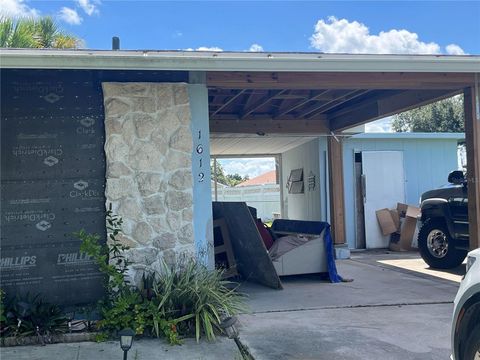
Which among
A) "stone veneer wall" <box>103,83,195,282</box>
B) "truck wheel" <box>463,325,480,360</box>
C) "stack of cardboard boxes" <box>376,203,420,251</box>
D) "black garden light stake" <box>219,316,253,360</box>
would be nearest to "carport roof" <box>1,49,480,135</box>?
"stone veneer wall" <box>103,83,195,282</box>

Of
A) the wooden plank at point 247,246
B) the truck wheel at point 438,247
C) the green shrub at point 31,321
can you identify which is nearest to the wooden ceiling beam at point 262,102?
the wooden plank at point 247,246

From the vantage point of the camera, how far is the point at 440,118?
27.3 m

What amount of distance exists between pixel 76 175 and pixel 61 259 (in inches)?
37.0

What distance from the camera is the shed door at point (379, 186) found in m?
13.3

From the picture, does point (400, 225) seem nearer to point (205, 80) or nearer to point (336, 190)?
point (336, 190)

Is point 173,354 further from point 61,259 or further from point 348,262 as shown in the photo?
point 348,262

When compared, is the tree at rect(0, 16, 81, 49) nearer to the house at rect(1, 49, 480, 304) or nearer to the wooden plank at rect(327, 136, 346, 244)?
the house at rect(1, 49, 480, 304)

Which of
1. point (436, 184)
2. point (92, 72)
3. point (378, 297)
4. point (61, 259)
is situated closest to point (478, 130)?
point (378, 297)

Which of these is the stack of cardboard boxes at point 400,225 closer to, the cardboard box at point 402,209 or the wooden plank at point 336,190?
the cardboard box at point 402,209

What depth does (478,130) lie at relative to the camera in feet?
24.3

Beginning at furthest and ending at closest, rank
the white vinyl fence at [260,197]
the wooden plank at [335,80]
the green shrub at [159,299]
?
1. the white vinyl fence at [260,197]
2. the wooden plank at [335,80]
3. the green shrub at [159,299]

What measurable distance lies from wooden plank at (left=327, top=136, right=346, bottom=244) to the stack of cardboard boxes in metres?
2.01

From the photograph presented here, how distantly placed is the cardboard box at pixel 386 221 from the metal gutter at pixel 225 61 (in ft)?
23.7

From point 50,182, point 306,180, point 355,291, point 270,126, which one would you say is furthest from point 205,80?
point 306,180
